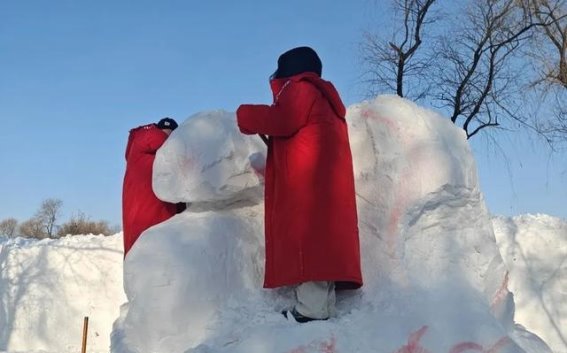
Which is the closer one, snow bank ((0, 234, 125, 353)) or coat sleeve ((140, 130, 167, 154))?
coat sleeve ((140, 130, 167, 154))

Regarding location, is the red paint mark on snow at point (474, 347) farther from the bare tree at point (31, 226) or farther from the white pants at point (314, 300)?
the bare tree at point (31, 226)

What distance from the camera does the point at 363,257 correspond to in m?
3.35

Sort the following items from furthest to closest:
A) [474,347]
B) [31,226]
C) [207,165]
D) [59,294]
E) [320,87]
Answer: [31,226] < [59,294] < [207,165] < [320,87] < [474,347]

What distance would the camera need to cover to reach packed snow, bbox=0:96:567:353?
9.72 feet

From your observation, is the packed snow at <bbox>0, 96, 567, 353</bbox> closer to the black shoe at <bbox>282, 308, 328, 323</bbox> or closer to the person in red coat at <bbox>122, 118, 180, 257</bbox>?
the black shoe at <bbox>282, 308, 328, 323</bbox>

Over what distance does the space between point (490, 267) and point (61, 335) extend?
7652mm

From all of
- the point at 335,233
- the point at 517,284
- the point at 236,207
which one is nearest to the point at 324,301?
the point at 335,233

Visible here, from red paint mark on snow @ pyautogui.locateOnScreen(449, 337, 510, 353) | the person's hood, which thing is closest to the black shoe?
red paint mark on snow @ pyautogui.locateOnScreen(449, 337, 510, 353)

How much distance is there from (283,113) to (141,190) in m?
1.20

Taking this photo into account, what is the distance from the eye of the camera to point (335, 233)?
3088 mm

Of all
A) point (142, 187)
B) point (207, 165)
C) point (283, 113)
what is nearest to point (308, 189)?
point (283, 113)

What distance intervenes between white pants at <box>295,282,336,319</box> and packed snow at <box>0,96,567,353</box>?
7 centimetres

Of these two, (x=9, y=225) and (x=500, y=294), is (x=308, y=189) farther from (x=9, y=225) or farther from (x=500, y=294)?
(x=9, y=225)

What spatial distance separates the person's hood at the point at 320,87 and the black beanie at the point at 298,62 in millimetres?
45
